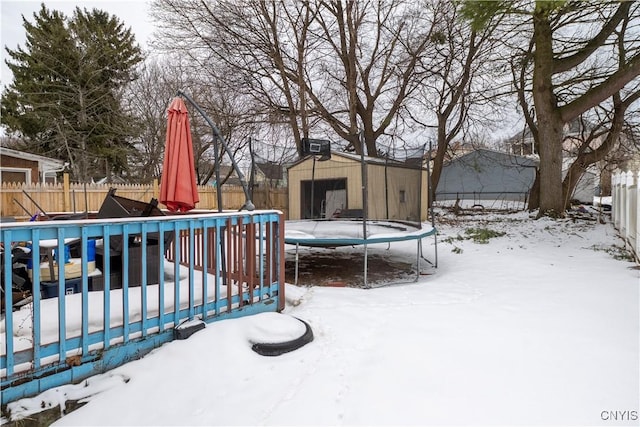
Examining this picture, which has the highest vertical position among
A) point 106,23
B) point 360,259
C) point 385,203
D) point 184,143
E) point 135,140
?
point 106,23

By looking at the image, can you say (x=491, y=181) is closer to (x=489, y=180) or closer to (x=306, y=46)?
(x=489, y=180)

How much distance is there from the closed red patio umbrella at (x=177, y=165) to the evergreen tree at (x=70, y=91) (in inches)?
590

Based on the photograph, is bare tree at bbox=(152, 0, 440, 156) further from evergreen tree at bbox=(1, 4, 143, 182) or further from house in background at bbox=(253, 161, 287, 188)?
evergreen tree at bbox=(1, 4, 143, 182)

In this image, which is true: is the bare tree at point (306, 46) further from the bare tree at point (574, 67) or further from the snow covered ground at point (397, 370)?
the snow covered ground at point (397, 370)

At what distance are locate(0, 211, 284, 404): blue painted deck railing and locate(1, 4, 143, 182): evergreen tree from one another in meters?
15.5

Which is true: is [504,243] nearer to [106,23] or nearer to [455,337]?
[455,337]

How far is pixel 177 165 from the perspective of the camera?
357cm

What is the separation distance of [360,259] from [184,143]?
3982 mm

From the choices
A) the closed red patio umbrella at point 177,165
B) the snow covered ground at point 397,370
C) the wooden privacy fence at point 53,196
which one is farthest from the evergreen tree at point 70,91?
the snow covered ground at point 397,370

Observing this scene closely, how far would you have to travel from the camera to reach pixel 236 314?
276cm

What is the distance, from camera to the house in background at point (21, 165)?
13094 millimetres

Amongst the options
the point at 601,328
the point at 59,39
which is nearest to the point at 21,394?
the point at 601,328

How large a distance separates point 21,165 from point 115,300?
15.0 metres

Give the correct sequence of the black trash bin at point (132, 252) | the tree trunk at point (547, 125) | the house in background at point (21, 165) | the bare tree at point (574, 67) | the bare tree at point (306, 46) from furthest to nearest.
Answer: the house in background at point (21, 165) < the bare tree at point (306, 46) < the tree trunk at point (547, 125) < the bare tree at point (574, 67) < the black trash bin at point (132, 252)
